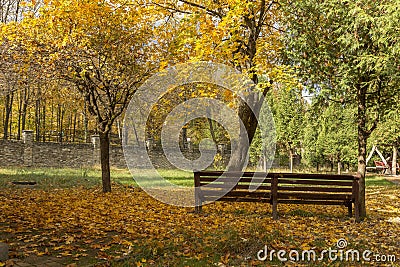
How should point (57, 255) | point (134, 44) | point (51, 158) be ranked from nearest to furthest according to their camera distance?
1. point (57, 255)
2. point (134, 44)
3. point (51, 158)

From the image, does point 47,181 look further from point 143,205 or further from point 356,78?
point 356,78

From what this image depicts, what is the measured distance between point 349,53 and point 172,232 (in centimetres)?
562

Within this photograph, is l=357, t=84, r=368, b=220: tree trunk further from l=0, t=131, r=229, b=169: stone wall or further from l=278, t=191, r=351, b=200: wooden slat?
l=0, t=131, r=229, b=169: stone wall

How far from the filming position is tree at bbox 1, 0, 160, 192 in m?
10.9

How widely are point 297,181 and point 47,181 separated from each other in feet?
35.6

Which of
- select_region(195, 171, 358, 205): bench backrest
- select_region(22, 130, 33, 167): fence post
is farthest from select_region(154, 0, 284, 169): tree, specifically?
select_region(22, 130, 33, 167): fence post

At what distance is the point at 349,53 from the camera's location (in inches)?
336

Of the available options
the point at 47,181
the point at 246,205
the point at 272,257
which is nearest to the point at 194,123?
the point at 47,181

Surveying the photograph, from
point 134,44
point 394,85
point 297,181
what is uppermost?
point 134,44

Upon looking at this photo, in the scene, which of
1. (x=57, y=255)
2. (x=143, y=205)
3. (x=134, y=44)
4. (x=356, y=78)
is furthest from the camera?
(x=134, y=44)

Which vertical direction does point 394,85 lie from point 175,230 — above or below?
above

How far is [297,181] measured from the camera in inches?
343

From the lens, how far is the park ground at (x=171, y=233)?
5.00 metres

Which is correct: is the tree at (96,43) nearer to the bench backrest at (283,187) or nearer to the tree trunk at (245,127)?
the tree trunk at (245,127)
